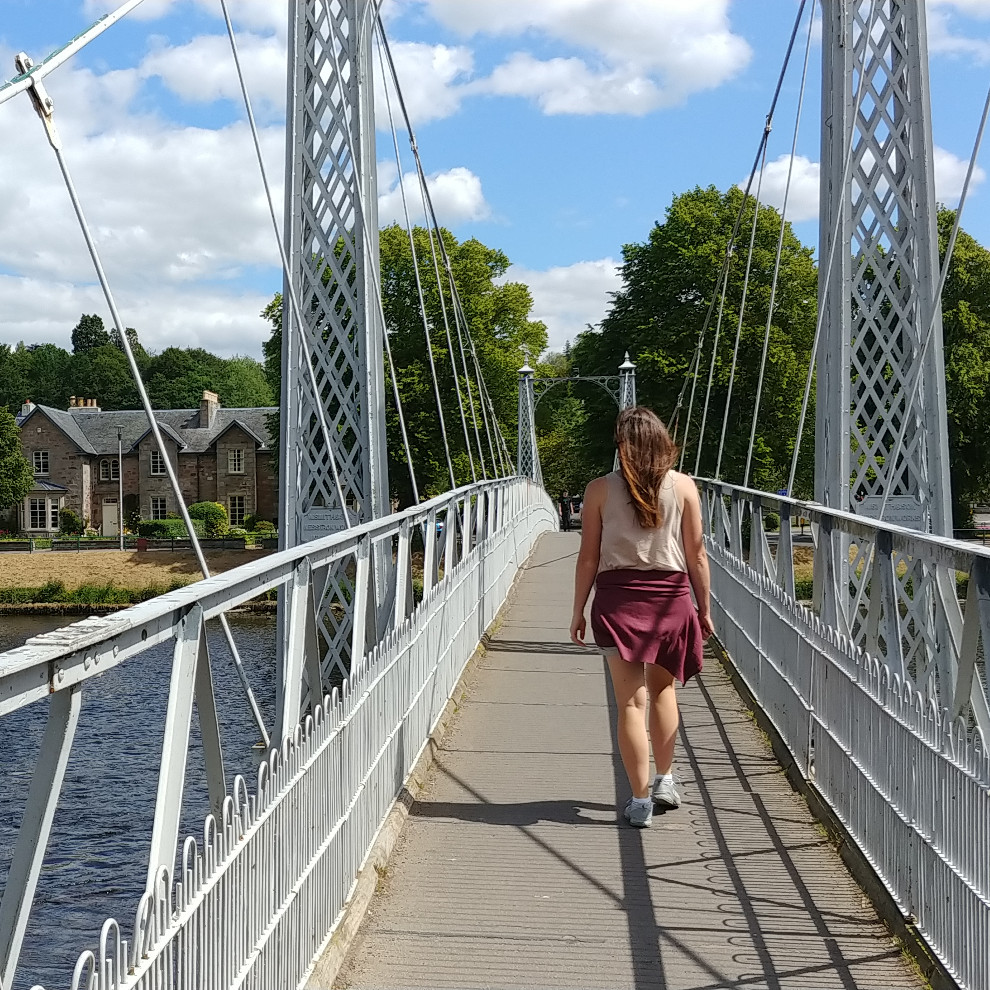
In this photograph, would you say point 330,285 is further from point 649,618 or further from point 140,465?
point 140,465

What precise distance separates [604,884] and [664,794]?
1.00m

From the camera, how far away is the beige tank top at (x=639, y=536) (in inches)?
213

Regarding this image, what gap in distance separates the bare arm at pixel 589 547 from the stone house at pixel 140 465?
71949 mm

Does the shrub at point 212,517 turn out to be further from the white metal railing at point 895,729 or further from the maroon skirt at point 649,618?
the maroon skirt at point 649,618

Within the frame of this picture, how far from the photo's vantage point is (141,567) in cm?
5712

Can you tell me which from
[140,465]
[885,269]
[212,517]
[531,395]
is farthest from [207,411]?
[885,269]

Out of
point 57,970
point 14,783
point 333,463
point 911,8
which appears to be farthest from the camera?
point 14,783

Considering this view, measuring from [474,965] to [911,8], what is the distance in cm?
782

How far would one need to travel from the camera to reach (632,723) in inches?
216

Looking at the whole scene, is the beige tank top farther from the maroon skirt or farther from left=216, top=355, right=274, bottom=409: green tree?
left=216, top=355, right=274, bottom=409: green tree

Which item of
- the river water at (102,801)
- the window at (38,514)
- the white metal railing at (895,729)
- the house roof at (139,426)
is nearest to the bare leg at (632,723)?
the white metal railing at (895,729)

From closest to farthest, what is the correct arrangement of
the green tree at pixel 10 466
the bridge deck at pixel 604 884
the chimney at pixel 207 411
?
the bridge deck at pixel 604 884 < the green tree at pixel 10 466 < the chimney at pixel 207 411

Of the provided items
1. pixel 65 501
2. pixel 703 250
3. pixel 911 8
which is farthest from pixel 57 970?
pixel 65 501

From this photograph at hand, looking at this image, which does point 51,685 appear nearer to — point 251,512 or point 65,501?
point 251,512
